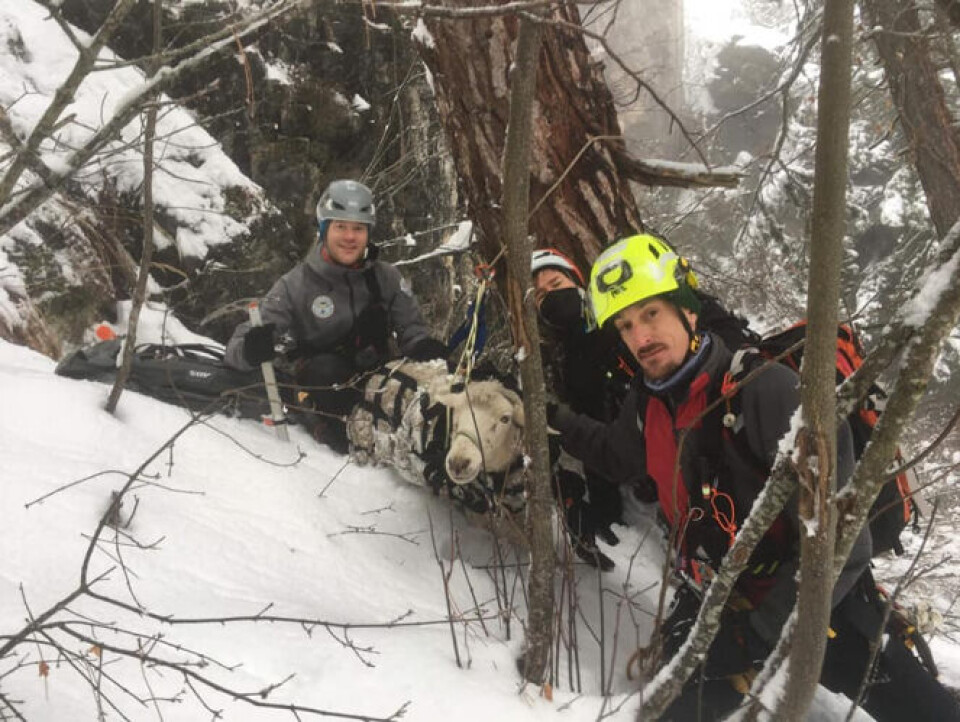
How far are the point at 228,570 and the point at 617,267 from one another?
1.77m

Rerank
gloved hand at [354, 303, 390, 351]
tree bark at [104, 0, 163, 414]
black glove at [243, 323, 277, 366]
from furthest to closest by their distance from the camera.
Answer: gloved hand at [354, 303, 390, 351]
black glove at [243, 323, 277, 366]
tree bark at [104, 0, 163, 414]

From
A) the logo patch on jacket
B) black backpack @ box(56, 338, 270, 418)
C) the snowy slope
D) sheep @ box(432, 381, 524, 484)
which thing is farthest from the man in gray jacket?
sheep @ box(432, 381, 524, 484)

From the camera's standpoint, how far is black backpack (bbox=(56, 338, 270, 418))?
3668 millimetres

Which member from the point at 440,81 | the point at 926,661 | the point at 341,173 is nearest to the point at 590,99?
the point at 440,81

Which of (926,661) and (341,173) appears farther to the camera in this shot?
(341,173)

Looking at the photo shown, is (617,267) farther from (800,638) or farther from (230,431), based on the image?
(230,431)

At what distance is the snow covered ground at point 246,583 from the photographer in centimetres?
179

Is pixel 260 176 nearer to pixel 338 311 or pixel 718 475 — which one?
pixel 338 311

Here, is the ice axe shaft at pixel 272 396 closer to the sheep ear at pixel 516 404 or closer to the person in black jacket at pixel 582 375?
the sheep ear at pixel 516 404

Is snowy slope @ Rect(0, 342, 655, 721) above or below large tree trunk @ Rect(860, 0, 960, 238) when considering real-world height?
below

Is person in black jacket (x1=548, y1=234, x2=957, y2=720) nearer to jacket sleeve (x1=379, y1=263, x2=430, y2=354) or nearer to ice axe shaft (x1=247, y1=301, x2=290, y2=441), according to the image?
jacket sleeve (x1=379, y1=263, x2=430, y2=354)

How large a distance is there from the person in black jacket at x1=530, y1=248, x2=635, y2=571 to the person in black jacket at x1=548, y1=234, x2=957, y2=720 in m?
0.48

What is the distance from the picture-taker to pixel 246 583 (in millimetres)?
2344

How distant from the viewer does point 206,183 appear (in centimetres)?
604
